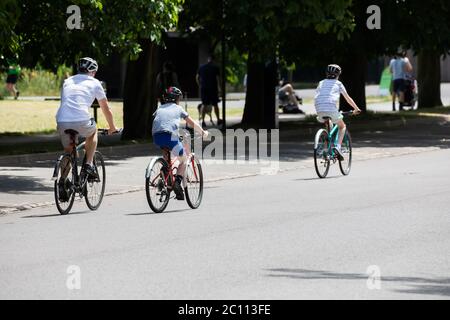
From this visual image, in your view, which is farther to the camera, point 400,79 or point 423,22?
point 400,79

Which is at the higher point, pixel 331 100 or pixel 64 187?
pixel 331 100

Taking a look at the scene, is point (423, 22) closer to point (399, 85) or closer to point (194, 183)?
point (399, 85)

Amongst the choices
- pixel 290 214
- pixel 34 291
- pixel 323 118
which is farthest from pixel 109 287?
pixel 323 118

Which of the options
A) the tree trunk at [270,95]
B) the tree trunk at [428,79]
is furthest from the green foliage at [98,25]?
the tree trunk at [428,79]

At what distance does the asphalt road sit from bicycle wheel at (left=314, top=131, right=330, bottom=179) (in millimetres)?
1019

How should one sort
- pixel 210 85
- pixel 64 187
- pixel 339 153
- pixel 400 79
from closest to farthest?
1. pixel 64 187
2. pixel 339 153
3. pixel 210 85
4. pixel 400 79

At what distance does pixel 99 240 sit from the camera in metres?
12.8

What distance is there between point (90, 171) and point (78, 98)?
84cm

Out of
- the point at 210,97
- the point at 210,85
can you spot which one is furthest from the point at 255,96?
the point at 210,85

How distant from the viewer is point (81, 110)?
15172 mm

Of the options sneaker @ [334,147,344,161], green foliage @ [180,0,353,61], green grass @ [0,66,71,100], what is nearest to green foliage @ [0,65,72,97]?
green grass @ [0,66,71,100]
